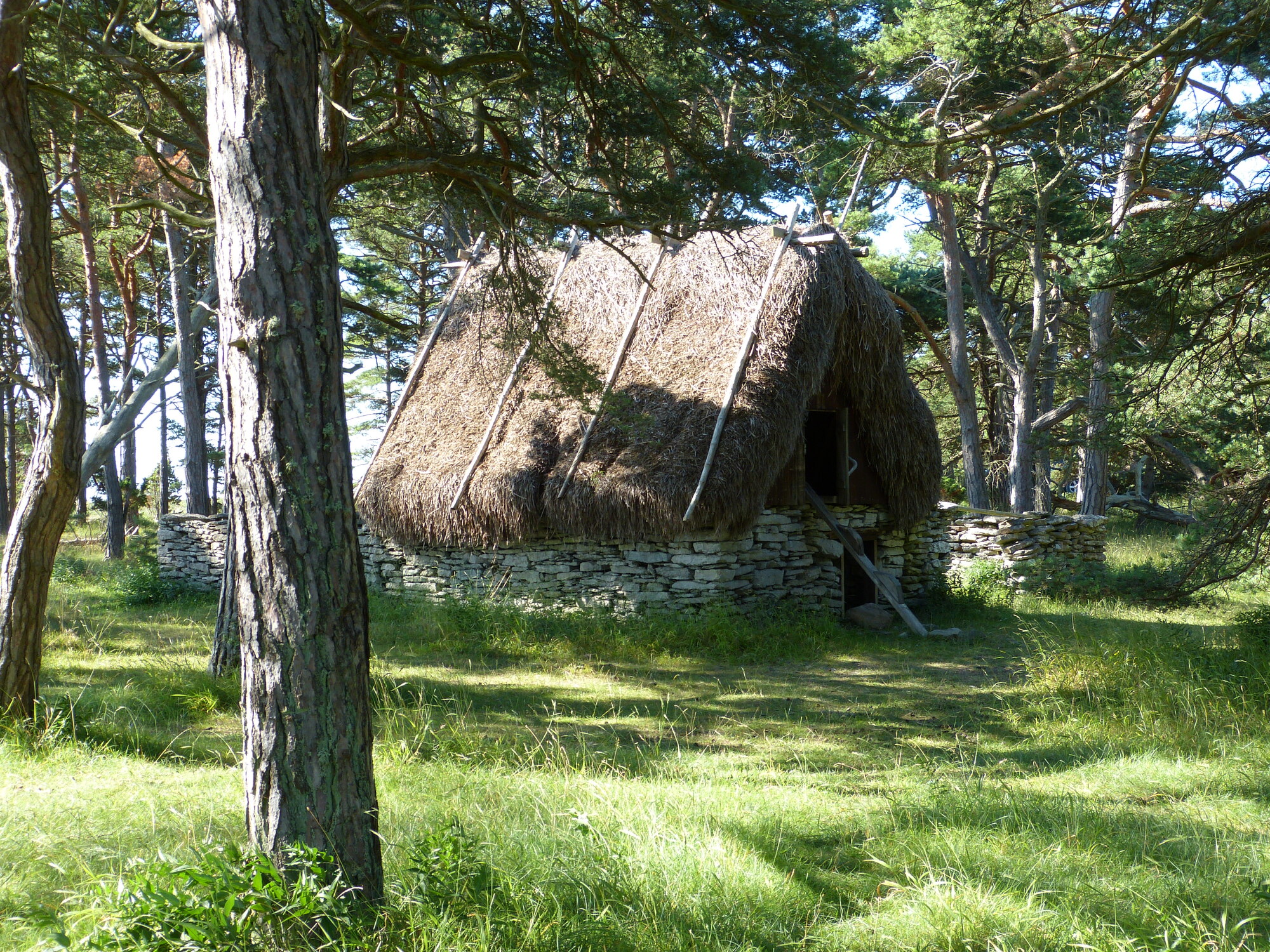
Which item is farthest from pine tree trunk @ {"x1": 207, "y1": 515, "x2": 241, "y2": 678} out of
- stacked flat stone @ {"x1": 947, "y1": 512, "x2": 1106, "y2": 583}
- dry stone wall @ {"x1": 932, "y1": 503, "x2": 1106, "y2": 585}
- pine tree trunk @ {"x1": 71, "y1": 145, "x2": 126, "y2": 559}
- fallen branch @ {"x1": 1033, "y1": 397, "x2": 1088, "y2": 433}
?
fallen branch @ {"x1": 1033, "y1": 397, "x2": 1088, "y2": 433}

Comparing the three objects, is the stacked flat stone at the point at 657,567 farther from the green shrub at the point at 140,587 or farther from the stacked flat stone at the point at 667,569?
the green shrub at the point at 140,587

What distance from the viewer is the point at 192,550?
45.3 ft

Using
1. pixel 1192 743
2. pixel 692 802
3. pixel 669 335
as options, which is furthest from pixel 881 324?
pixel 692 802

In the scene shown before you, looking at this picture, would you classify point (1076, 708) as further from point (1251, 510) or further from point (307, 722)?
point (307, 722)

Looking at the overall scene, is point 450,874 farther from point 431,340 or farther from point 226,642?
point 431,340

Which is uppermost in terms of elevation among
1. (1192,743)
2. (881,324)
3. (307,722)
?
(881,324)

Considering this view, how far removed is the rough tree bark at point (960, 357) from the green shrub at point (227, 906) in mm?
14294

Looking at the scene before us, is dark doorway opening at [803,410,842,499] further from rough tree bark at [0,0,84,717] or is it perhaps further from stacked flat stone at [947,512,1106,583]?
rough tree bark at [0,0,84,717]

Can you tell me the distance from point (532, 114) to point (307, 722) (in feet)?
16.9

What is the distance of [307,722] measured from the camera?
2.75m

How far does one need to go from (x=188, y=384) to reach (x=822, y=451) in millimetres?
10238

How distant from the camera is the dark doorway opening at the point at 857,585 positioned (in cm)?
1167

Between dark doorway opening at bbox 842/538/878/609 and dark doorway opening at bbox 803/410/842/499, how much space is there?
0.92 meters

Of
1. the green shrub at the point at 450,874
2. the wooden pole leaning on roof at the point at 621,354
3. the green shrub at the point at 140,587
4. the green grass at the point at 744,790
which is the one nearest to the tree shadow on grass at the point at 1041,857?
the green grass at the point at 744,790
